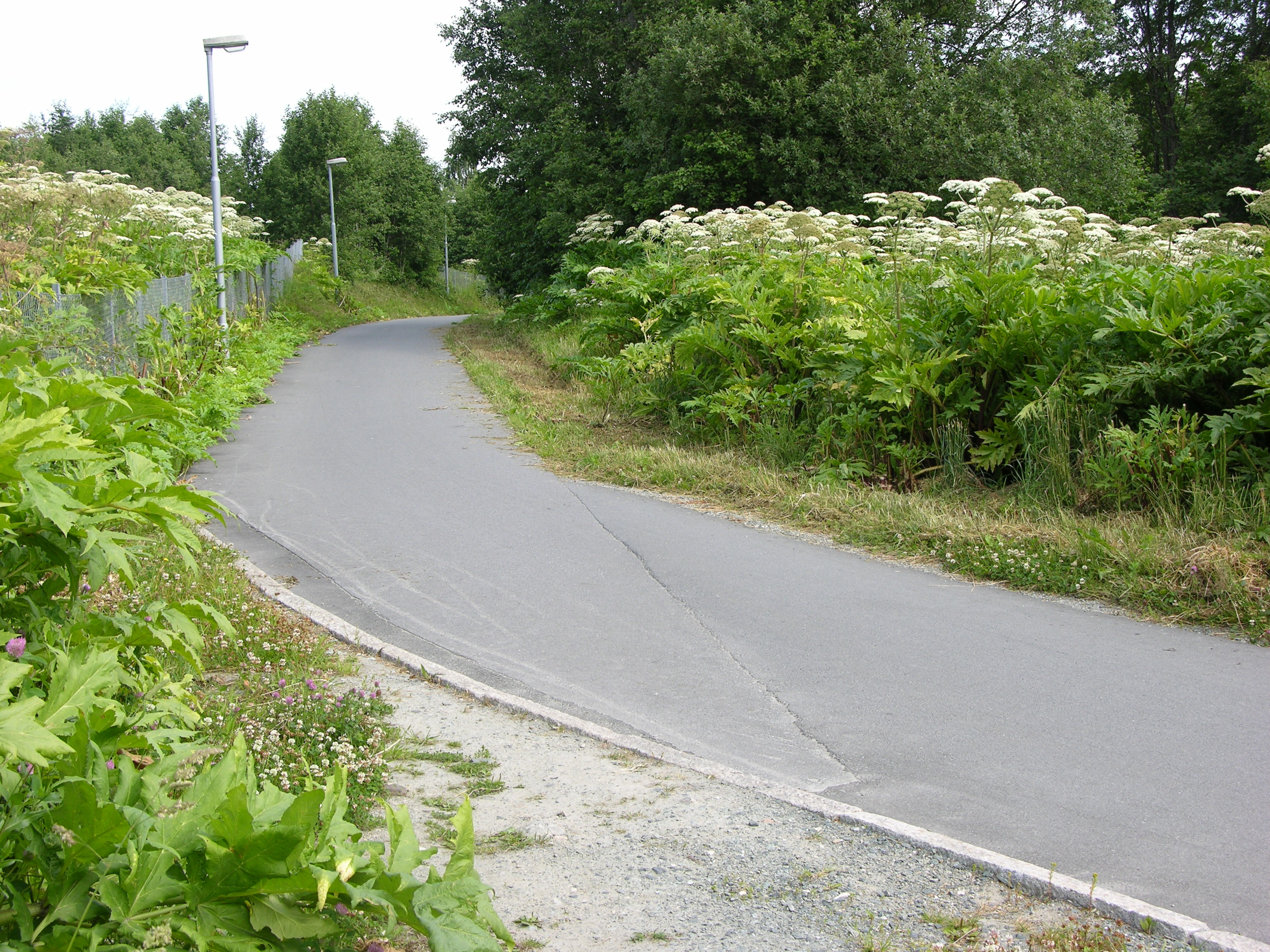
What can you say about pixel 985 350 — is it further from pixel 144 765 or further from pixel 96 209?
pixel 96 209

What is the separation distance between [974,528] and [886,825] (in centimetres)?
428

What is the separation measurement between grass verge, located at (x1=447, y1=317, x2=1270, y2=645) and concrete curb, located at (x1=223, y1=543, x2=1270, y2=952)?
3246 millimetres

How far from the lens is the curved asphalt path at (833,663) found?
161 inches

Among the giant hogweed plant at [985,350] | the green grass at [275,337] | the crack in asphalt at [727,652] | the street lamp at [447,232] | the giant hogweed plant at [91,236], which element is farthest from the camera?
the street lamp at [447,232]

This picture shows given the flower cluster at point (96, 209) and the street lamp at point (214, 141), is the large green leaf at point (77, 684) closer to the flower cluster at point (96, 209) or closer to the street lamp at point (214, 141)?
Answer: the flower cluster at point (96, 209)

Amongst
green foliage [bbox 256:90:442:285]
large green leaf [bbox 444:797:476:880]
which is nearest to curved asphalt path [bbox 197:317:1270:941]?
large green leaf [bbox 444:797:476:880]

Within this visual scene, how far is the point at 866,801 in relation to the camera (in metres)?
4.26

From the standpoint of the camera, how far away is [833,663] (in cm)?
587

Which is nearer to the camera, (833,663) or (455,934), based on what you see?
(455,934)

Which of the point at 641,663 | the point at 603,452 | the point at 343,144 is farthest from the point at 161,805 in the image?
the point at 343,144

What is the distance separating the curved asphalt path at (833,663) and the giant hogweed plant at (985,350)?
1.61m

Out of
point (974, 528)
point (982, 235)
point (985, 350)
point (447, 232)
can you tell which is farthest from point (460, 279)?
point (974, 528)

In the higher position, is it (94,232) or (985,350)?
(94,232)

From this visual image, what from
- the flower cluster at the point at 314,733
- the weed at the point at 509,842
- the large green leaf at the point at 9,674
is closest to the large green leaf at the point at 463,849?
the large green leaf at the point at 9,674
